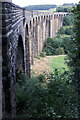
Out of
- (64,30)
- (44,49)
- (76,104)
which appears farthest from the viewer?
(64,30)

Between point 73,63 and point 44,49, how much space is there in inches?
849

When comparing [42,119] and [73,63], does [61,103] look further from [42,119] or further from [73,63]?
[73,63]

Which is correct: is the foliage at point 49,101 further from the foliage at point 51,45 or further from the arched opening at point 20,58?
the foliage at point 51,45

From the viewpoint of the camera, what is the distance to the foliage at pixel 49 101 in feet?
17.6

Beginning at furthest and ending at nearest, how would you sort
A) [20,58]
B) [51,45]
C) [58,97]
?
[51,45]
[20,58]
[58,97]

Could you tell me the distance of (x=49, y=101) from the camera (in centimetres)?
633

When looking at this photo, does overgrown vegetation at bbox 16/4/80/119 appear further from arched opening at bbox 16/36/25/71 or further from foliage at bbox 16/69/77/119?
arched opening at bbox 16/36/25/71

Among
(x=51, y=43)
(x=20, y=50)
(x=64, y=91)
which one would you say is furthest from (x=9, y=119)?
(x=51, y=43)

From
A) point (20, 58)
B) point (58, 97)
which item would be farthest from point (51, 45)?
point (58, 97)

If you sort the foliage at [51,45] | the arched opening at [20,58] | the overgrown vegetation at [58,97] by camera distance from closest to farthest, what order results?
the overgrown vegetation at [58,97] < the arched opening at [20,58] < the foliage at [51,45]

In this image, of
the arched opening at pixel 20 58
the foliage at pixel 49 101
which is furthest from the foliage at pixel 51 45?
the foliage at pixel 49 101

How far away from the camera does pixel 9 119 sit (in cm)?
399

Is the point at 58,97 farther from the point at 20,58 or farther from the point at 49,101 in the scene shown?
the point at 20,58

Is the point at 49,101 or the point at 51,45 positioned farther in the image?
the point at 51,45
